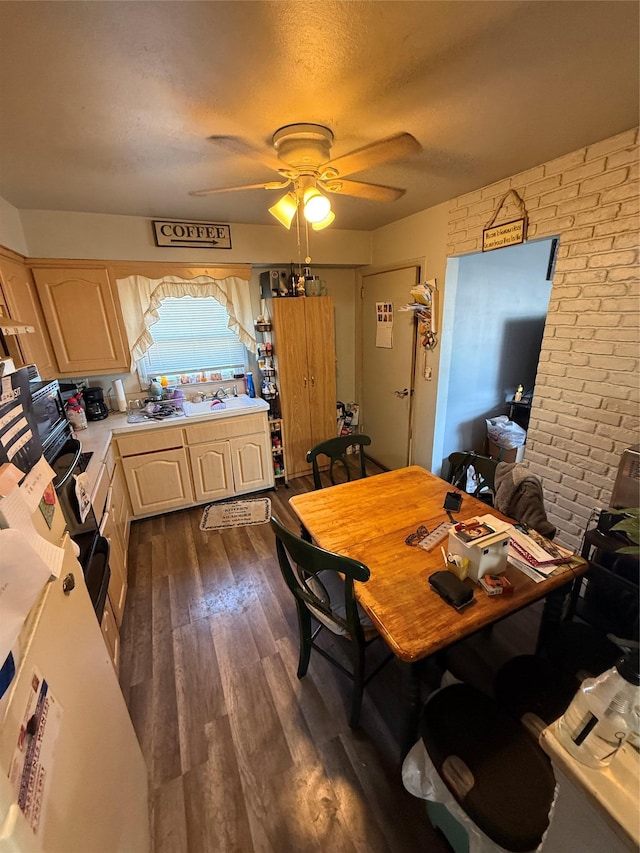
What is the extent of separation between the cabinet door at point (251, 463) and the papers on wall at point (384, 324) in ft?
5.01

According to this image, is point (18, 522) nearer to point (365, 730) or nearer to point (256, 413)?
point (365, 730)

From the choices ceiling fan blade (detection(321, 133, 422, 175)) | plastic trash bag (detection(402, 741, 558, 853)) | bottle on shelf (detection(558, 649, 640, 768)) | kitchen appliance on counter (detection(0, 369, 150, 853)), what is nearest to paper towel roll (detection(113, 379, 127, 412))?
kitchen appliance on counter (detection(0, 369, 150, 853))

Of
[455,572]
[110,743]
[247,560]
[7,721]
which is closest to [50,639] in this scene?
[7,721]

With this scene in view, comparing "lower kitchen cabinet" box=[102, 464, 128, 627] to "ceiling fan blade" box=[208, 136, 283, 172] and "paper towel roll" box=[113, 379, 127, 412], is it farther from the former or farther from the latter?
"ceiling fan blade" box=[208, 136, 283, 172]

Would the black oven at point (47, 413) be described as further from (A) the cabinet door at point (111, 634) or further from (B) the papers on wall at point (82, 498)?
(A) the cabinet door at point (111, 634)

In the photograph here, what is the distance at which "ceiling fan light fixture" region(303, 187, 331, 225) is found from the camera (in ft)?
4.84

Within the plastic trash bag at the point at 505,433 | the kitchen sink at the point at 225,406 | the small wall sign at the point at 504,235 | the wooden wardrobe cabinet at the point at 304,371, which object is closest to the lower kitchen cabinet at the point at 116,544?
the kitchen sink at the point at 225,406

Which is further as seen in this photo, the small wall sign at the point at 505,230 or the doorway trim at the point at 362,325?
the doorway trim at the point at 362,325

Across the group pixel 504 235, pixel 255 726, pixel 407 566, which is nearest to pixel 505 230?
pixel 504 235

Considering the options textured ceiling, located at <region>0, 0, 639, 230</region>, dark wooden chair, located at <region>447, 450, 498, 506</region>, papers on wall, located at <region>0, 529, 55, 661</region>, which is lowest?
dark wooden chair, located at <region>447, 450, 498, 506</region>

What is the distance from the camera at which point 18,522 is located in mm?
690

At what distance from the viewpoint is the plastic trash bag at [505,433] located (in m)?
3.15

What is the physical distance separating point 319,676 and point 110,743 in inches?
39.3

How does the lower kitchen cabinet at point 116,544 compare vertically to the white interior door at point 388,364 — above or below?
below
